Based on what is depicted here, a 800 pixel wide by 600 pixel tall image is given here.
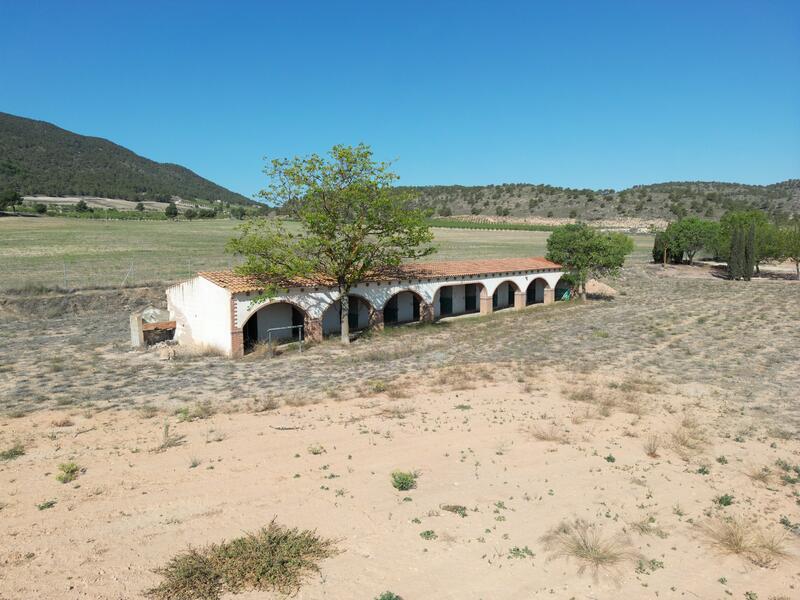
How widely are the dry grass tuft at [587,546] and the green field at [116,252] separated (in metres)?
37.8

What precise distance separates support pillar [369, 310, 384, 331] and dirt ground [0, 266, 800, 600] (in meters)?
6.35

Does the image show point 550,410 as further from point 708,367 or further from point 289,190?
point 289,190

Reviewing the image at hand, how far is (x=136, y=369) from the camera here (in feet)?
72.6

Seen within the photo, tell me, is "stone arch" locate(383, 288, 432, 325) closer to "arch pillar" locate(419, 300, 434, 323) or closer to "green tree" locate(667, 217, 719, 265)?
"arch pillar" locate(419, 300, 434, 323)

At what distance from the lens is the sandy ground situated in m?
8.42

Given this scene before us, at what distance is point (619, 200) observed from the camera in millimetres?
141625

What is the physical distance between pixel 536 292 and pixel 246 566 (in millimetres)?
39071

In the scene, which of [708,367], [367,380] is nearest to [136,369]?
[367,380]

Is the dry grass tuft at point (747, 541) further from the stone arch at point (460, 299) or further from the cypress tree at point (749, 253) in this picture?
the cypress tree at point (749, 253)

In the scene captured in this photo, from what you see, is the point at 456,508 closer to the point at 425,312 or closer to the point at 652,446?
the point at 652,446

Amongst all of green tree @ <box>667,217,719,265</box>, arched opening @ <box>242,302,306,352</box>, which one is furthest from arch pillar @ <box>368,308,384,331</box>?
green tree @ <box>667,217,719,265</box>

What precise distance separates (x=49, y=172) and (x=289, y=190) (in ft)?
629

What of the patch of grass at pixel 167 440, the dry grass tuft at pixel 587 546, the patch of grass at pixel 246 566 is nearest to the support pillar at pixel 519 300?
the patch of grass at pixel 167 440

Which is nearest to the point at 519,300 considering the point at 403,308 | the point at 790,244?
the point at 403,308
